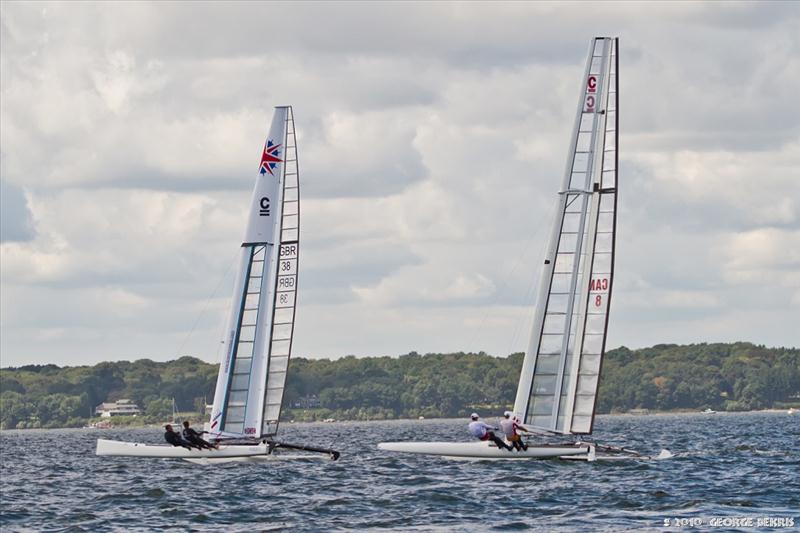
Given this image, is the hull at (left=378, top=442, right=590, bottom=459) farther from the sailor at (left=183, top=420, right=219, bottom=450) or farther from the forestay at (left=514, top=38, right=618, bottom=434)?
the sailor at (left=183, top=420, right=219, bottom=450)

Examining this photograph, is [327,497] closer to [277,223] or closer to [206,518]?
[206,518]

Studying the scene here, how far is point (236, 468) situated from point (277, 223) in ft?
27.4

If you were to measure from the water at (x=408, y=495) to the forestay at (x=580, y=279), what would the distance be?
199 cm

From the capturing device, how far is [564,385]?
4841cm

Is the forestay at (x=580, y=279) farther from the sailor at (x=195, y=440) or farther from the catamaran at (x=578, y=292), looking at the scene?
the sailor at (x=195, y=440)

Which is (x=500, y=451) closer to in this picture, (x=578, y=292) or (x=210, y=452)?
(x=578, y=292)

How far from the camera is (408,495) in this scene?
39.7 m

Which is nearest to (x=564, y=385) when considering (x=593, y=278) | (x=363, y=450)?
(x=593, y=278)

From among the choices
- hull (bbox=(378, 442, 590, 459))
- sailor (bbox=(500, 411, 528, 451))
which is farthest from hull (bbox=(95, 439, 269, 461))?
sailor (bbox=(500, 411, 528, 451))

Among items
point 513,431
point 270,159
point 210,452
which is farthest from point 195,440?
point 513,431

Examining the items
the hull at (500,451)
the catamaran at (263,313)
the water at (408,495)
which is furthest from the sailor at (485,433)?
the catamaran at (263,313)

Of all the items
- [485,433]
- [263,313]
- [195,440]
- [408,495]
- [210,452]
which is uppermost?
[263,313]

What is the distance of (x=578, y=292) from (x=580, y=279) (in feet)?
1.29

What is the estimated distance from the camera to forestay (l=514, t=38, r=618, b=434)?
47.8 m
